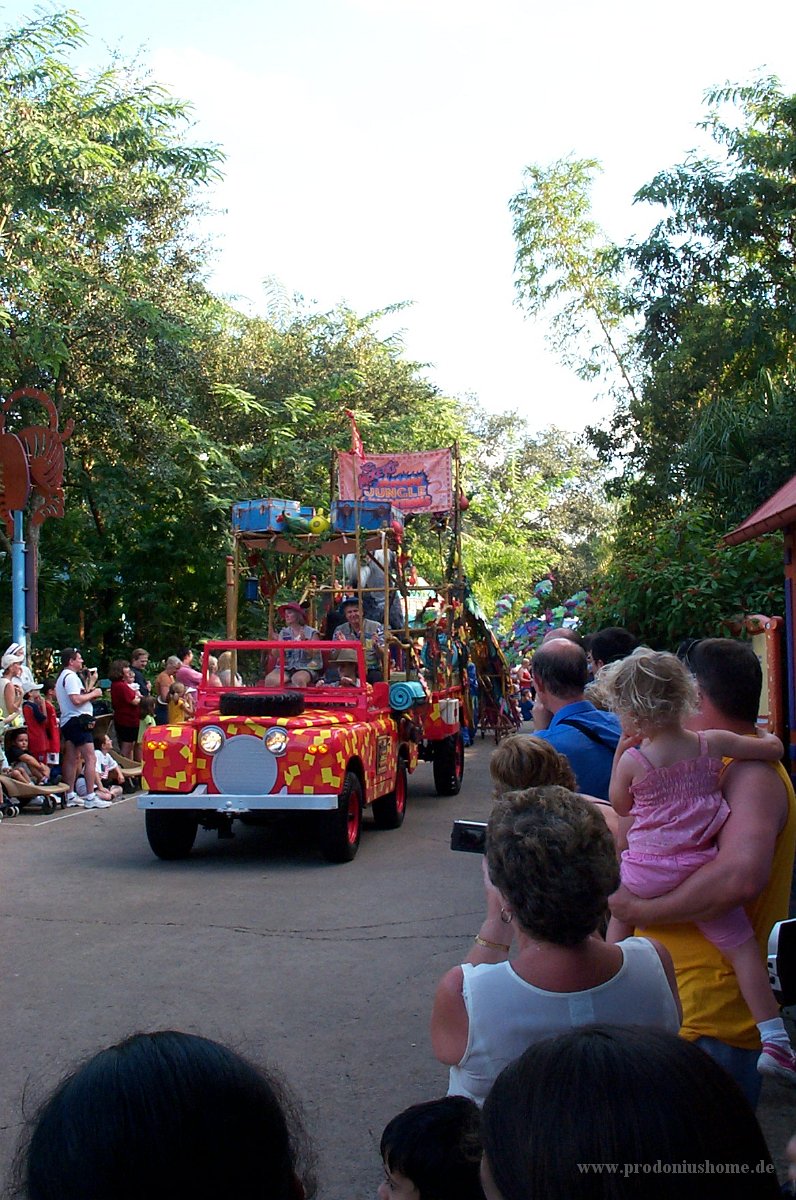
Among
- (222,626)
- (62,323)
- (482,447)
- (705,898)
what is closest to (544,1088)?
(705,898)

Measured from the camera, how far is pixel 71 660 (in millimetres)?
13984

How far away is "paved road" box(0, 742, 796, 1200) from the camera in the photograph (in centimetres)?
480

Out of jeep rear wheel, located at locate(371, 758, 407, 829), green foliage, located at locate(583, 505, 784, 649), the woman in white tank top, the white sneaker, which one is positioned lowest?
the white sneaker

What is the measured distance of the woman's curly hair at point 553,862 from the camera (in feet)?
7.90

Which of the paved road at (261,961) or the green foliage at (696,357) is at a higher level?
the green foliage at (696,357)

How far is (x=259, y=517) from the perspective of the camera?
11891 mm

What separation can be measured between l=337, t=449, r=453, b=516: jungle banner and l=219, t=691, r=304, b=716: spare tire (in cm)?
343

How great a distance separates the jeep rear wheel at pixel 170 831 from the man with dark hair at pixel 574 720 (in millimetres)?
→ 5897

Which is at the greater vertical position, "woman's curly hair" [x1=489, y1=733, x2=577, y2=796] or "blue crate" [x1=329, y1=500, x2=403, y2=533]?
"blue crate" [x1=329, y1=500, x2=403, y2=533]

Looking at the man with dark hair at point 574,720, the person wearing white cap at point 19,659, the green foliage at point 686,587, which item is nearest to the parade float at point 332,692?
the green foliage at point 686,587

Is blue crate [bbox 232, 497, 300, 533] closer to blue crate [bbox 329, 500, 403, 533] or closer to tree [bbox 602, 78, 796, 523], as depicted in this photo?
blue crate [bbox 329, 500, 403, 533]

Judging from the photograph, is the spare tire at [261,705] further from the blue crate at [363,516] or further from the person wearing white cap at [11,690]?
the person wearing white cap at [11,690]

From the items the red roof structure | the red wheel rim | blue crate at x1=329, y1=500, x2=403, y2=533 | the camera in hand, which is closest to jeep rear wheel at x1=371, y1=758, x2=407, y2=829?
the red wheel rim

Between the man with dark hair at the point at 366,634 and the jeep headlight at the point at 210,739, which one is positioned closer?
the jeep headlight at the point at 210,739
